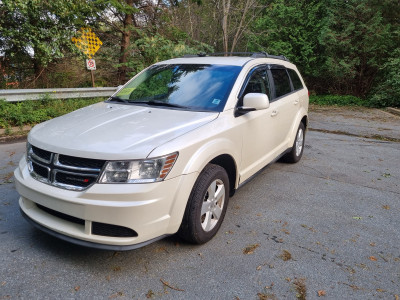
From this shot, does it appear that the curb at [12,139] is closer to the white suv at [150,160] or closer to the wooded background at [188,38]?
the wooded background at [188,38]

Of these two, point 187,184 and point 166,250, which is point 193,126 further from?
point 166,250

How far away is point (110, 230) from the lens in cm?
238

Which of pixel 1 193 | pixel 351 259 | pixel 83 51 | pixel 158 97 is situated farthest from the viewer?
pixel 83 51

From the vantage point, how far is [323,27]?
15.4 metres

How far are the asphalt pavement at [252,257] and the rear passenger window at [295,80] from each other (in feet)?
6.25

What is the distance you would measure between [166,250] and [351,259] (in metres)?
1.66

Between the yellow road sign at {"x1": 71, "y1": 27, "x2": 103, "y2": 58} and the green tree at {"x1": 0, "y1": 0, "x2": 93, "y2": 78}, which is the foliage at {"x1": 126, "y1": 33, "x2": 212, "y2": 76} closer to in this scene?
the yellow road sign at {"x1": 71, "y1": 27, "x2": 103, "y2": 58}

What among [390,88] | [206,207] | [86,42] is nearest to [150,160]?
[206,207]

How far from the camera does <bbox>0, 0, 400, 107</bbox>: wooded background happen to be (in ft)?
30.8

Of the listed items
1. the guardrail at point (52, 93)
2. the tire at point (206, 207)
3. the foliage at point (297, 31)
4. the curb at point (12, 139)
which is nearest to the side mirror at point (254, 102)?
the tire at point (206, 207)

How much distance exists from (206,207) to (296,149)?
3.17 metres

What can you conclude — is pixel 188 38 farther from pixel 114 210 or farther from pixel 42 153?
pixel 114 210

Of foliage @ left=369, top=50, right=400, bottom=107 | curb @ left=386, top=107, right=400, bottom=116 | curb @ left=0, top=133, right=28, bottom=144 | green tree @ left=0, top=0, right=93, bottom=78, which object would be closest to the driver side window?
curb @ left=0, top=133, right=28, bottom=144

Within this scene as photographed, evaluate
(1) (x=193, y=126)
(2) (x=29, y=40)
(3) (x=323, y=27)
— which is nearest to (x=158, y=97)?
(1) (x=193, y=126)
